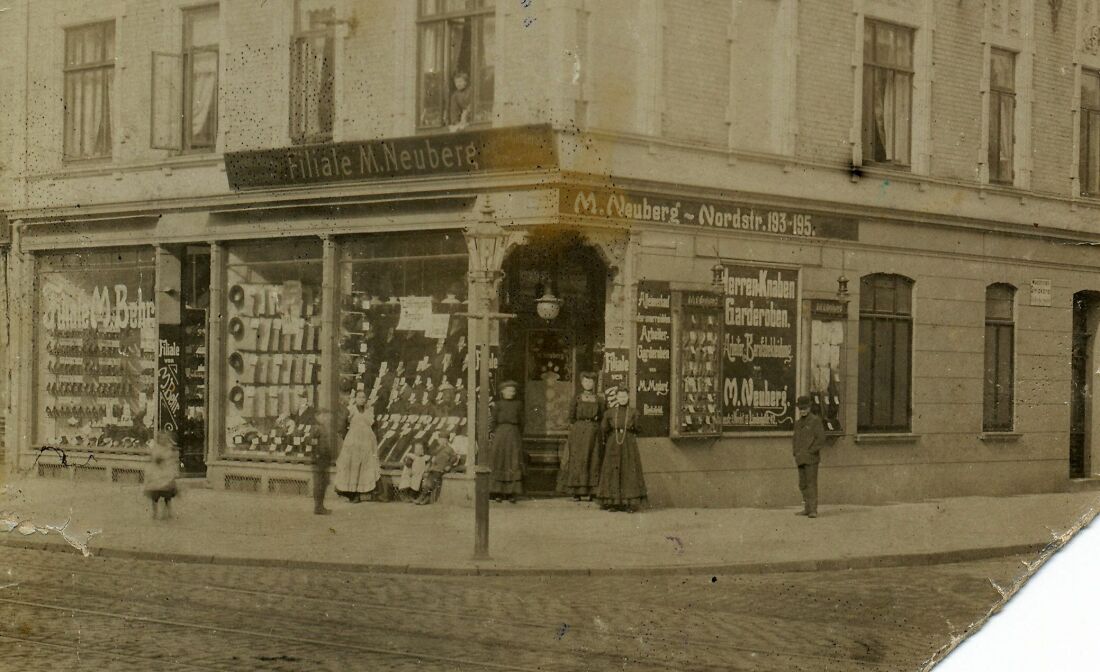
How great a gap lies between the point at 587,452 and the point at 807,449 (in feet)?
2.72

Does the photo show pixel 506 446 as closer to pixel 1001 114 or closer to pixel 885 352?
pixel 885 352

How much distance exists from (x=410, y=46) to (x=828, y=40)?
137 centimetres

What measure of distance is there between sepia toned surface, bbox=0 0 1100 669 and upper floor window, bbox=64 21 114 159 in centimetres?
1

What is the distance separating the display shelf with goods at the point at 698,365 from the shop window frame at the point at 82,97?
76.7 inches

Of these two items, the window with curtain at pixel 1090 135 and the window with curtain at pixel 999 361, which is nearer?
the window with curtain at pixel 999 361

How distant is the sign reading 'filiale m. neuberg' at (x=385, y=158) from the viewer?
320 centimetres

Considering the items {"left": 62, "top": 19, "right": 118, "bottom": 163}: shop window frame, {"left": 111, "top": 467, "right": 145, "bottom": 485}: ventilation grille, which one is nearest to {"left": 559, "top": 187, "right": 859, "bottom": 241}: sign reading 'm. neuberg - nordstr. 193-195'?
{"left": 62, "top": 19, "right": 118, "bottom": 163}: shop window frame

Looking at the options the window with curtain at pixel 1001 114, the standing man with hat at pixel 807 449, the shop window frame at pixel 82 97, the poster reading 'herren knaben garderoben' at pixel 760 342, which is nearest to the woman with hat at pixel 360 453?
the poster reading 'herren knaben garderoben' at pixel 760 342

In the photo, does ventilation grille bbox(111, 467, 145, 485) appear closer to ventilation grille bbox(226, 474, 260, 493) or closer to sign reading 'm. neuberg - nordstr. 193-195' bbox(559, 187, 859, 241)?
ventilation grille bbox(226, 474, 260, 493)

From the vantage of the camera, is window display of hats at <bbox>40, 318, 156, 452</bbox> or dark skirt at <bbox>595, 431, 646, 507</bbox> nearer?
dark skirt at <bbox>595, 431, 646, 507</bbox>

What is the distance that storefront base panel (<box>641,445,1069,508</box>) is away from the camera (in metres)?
3.37

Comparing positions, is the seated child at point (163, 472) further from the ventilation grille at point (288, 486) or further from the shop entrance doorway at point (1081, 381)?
the shop entrance doorway at point (1081, 381)

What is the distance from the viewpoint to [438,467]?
10.8ft

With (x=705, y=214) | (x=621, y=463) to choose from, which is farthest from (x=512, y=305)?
(x=705, y=214)
